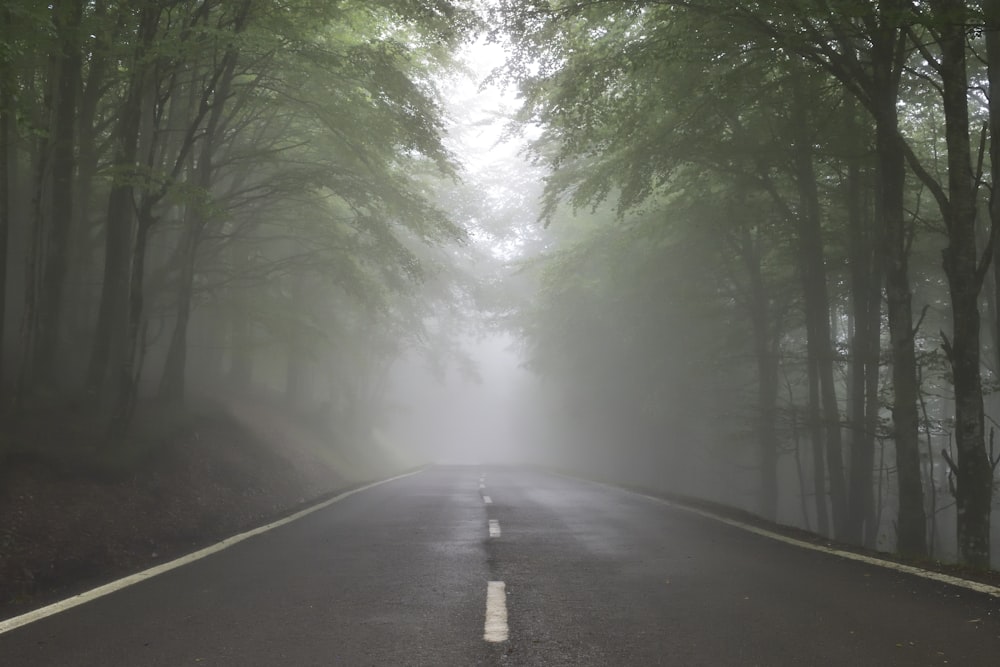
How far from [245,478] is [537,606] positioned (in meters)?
11.1

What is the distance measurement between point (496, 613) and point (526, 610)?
9.4 inches

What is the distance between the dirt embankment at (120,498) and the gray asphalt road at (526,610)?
133cm

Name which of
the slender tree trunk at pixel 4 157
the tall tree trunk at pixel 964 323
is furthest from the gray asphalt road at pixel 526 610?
the slender tree trunk at pixel 4 157

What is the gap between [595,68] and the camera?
1125 centimetres

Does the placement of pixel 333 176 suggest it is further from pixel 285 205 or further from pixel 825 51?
pixel 825 51

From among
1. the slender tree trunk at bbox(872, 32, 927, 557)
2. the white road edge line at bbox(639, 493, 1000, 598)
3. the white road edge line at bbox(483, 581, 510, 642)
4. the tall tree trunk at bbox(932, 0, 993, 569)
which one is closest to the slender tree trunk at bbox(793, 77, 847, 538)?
the slender tree trunk at bbox(872, 32, 927, 557)

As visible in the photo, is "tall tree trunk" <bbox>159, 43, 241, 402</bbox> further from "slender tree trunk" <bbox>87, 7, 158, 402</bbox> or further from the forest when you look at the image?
"slender tree trunk" <bbox>87, 7, 158, 402</bbox>

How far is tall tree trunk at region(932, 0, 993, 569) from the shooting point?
887 cm

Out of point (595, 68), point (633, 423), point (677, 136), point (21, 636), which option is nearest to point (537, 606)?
point (21, 636)

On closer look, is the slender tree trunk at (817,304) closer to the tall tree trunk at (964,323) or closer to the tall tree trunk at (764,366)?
the tall tree trunk at (764,366)

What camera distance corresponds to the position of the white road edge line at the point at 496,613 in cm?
489

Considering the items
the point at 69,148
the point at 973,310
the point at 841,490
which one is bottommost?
the point at 841,490

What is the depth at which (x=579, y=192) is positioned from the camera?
1380 cm

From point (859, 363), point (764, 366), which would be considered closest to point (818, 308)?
point (859, 363)
